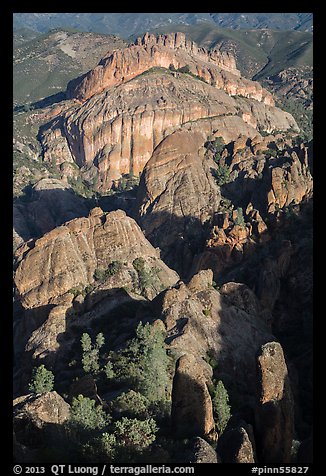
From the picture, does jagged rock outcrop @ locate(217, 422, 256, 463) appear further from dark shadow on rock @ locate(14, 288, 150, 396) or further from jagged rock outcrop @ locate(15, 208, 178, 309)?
jagged rock outcrop @ locate(15, 208, 178, 309)

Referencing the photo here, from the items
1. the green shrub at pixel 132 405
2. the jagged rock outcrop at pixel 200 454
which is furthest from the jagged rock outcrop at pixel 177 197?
the jagged rock outcrop at pixel 200 454

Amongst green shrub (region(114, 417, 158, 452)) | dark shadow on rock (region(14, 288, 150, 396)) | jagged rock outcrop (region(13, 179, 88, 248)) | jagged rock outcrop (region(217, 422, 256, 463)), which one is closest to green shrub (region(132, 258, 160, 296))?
dark shadow on rock (region(14, 288, 150, 396))

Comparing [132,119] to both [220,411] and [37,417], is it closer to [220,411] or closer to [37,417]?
[220,411]

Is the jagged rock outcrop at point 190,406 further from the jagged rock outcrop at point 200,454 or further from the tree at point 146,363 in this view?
the tree at point 146,363

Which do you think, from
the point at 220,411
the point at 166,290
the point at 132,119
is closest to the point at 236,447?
the point at 220,411

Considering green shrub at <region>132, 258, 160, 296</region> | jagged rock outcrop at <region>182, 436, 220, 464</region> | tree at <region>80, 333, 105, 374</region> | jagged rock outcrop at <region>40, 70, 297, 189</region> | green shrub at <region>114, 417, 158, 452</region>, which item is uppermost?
jagged rock outcrop at <region>40, 70, 297, 189</region>

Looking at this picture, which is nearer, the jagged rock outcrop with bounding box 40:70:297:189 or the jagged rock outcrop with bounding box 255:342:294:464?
the jagged rock outcrop with bounding box 255:342:294:464
